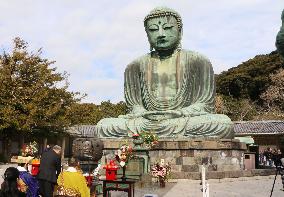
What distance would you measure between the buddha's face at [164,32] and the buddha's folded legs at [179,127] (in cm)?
286

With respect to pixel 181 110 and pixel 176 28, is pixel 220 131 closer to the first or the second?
pixel 181 110

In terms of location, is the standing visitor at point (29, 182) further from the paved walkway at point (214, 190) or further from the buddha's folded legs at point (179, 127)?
the buddha's folded legs at point (179, 127)

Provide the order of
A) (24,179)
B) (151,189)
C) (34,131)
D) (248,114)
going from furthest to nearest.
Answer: (248,114) < (34,131) < (151,189) < (24,179)

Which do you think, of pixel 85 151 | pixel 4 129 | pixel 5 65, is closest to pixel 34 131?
pixel 4 129

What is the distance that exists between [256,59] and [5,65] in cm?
2987

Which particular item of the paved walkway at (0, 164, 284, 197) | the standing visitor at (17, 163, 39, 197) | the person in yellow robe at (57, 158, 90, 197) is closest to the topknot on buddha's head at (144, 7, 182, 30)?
the paved walkway at (0, 164, 284, 197)

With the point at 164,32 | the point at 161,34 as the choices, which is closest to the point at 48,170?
the point at 161,34

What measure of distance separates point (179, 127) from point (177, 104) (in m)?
1.26

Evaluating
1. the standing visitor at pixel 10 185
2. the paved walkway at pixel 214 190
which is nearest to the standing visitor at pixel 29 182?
the standing visitor at pixel 10 185

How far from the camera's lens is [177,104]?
15.9m

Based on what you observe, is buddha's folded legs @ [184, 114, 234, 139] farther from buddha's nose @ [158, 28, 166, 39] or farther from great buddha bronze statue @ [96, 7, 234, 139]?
buddha's nose @ [158, 28, 166, 39]

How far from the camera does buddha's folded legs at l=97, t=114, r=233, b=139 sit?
47.9 feet

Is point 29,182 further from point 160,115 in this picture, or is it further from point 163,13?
point 163,13

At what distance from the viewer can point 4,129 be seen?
1042 inches
